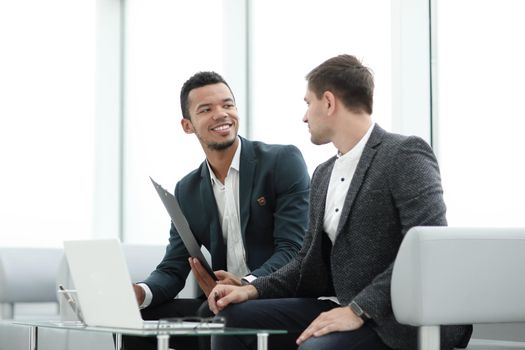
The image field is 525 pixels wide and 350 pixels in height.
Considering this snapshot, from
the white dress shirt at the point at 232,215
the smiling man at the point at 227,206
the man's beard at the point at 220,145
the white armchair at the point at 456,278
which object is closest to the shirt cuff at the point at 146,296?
the smiling man at the point at 227,206

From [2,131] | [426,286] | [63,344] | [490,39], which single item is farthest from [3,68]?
[426,286]

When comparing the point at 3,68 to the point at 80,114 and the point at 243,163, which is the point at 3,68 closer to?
the point at 80,114

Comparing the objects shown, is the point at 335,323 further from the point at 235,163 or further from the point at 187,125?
the point at 187,125

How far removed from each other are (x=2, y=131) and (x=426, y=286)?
4.69 m

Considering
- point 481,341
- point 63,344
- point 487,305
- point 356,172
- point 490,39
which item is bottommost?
point 63,344

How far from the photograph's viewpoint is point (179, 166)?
20.9 feet

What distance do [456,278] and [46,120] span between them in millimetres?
4778

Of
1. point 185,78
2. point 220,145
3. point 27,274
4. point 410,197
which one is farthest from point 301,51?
point 410,197

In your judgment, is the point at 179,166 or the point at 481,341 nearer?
the point at 481,341

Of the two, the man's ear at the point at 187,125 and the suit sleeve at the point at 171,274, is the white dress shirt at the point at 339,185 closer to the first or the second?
the suit sleeve at the point at 171,274

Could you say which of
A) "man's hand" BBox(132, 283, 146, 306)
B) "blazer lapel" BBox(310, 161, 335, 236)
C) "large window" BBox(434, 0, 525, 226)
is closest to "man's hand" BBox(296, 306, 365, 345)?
"blazer lapel" BBox(310, 161, 335, 236)

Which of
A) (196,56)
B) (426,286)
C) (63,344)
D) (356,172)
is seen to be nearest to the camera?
(426,286)

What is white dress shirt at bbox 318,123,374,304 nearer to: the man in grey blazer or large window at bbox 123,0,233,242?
the man in grey blazer

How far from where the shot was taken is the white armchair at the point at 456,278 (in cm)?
244
